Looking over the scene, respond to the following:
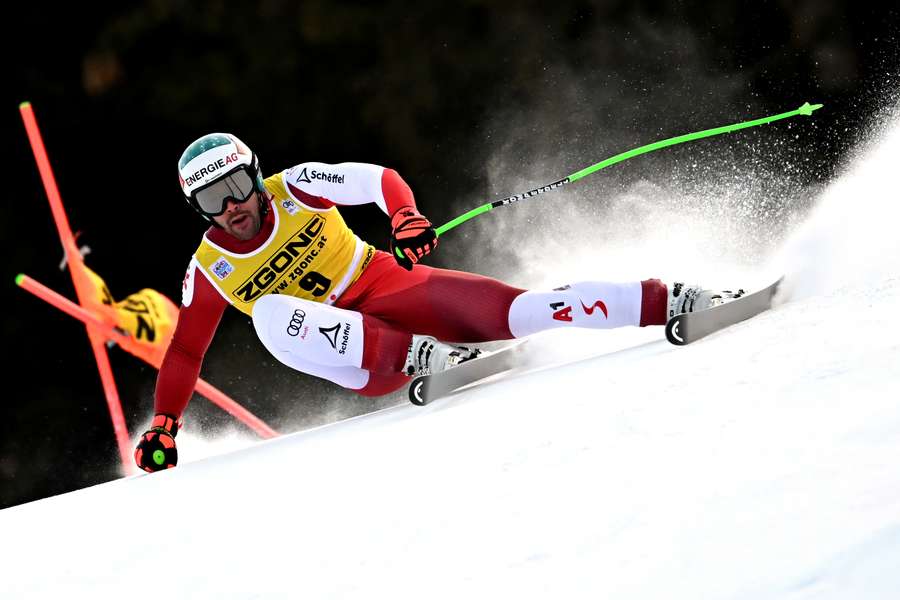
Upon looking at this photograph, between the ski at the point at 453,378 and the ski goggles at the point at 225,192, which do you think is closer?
the ski at the point at 453,378

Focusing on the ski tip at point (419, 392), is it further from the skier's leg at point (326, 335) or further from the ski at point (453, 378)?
the skier's leg at point (326, 335)

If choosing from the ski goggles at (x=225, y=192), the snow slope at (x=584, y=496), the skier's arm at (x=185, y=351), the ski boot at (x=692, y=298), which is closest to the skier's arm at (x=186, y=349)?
the skier's arm at (x=185, y=351)

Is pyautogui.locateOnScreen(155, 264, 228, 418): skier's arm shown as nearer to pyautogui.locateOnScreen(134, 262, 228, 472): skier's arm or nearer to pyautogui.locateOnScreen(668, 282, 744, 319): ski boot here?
pyautogui.locateOnScreen(134, 262, 228, 472): skier's arm

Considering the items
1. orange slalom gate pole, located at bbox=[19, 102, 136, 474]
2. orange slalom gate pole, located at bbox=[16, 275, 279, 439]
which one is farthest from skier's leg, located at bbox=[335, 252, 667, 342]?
orange slalom gate pole, located at bbox=[19, 102, 136, 474]

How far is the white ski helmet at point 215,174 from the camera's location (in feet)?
9.19

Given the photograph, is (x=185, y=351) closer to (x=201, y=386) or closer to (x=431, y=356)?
(x=431, y=356)

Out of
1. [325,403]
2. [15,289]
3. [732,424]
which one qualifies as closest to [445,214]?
[325,403]

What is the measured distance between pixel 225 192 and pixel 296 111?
421 cm

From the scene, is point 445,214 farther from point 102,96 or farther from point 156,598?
point 156,598

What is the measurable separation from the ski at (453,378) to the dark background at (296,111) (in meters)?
2.54

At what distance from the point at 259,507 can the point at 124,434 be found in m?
3.47

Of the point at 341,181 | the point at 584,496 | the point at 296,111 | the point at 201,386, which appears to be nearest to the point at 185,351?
the point at 341,181

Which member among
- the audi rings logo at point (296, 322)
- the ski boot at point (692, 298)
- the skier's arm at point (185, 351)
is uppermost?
the skier's arm at point (185, 351)

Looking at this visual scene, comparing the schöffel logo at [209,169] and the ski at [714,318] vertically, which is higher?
the schöffel logo at [209,169]
